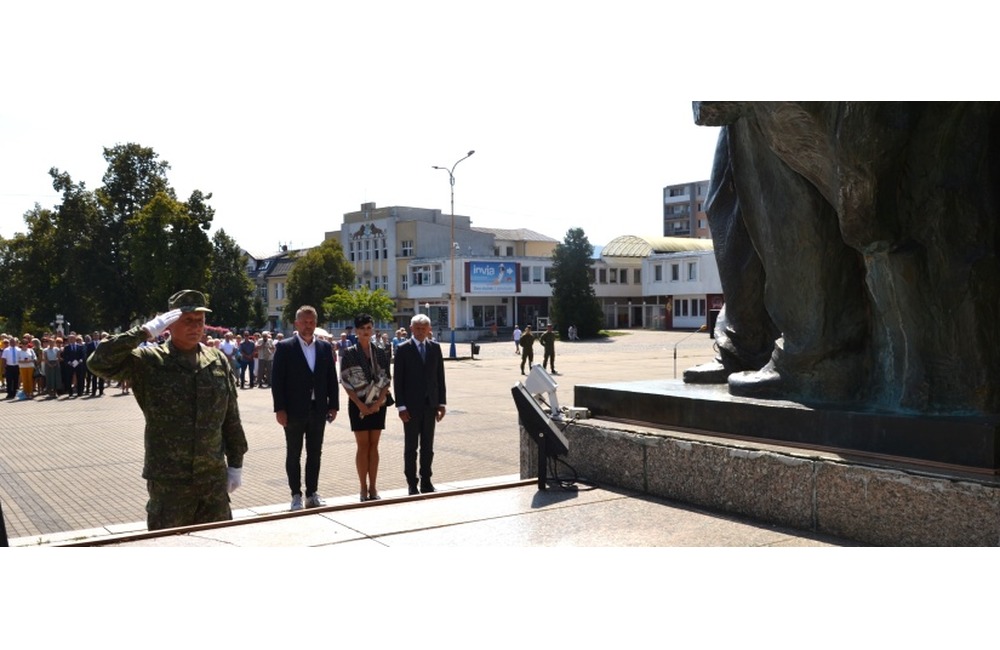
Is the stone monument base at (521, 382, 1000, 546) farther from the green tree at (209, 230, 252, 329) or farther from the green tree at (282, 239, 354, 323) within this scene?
the green tree at (282, 239, 354, 323)

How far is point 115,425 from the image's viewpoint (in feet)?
52.4

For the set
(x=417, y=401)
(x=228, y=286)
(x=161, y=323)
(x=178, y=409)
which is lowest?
(x=417, y=401)

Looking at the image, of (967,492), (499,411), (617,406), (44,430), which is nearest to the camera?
(967,492)

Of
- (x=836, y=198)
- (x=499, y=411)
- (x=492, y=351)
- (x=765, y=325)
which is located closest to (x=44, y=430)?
(x=499, y=411)

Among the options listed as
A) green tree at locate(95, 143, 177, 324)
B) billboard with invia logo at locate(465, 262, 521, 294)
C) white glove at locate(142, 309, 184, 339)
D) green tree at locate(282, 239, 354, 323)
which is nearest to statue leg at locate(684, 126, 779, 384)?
white glove at locate(142, 309, 184, 339)

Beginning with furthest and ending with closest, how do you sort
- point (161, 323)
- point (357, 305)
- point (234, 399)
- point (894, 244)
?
point (357, 305)
point (234, 399)
point (161, 323)
point (894, 244)

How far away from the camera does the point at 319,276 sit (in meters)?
68.8

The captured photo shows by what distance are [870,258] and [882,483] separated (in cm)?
112

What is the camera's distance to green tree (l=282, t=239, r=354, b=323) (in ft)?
225

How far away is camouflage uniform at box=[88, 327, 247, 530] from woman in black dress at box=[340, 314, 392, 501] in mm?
2879

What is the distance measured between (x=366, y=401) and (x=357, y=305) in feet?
180

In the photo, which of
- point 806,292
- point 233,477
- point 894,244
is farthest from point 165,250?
point 894,244

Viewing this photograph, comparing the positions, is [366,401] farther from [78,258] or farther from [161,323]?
[78,258]

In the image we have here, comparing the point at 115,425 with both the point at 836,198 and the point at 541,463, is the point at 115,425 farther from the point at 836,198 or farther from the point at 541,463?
the point at 836,198
